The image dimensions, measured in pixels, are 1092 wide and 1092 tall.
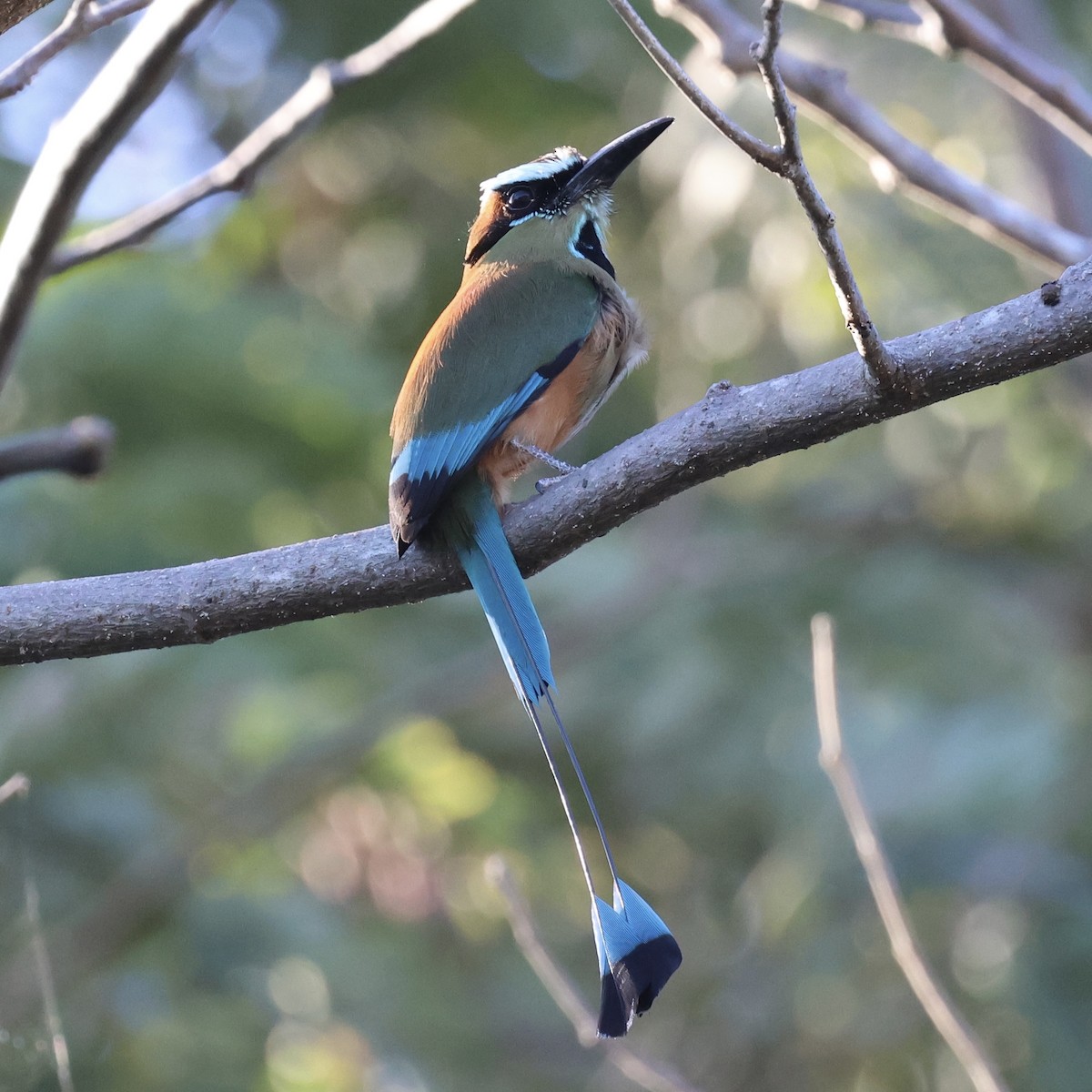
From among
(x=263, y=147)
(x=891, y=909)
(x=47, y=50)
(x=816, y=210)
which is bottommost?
(x=891, y=909)

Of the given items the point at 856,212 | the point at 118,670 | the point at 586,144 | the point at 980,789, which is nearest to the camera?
the point at 980,789

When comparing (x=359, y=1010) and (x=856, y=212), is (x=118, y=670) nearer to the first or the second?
(x=359, y=1010)

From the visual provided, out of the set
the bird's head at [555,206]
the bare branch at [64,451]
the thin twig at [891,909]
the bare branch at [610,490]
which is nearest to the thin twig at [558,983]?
the thin twig at [891,909]

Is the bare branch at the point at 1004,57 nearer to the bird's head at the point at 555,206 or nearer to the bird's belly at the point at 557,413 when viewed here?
the bird's head at the point at 555,206

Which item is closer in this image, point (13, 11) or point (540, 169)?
point (13, 11)

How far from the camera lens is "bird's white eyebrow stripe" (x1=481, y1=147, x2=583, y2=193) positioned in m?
3.56

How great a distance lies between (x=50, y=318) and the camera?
536 centimetres

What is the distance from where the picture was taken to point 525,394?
282 centimetres

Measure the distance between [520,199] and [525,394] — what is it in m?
0.93

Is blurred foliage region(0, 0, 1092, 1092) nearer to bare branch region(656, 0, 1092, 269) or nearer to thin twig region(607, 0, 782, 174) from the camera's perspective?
bare branch region(656, 0, 1092, 269)

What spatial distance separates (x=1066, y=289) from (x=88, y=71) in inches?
249

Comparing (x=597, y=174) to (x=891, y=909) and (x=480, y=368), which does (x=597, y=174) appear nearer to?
(x=480, y=368)

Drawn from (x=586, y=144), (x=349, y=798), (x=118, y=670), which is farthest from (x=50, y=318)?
(x=586, y=144)

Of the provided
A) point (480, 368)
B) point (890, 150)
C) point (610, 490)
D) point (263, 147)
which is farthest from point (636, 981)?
point (890, 150)
